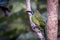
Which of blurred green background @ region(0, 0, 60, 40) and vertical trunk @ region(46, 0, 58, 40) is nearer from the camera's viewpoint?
vertical trunk @ region(46, 0, 58, 40)

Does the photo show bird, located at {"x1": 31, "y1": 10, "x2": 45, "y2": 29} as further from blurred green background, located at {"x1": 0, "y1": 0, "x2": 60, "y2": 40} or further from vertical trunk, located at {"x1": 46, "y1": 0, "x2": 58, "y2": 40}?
blurred green background, located at {"x1": 0, "y1": 0, "x2": 60, "y2": 40}

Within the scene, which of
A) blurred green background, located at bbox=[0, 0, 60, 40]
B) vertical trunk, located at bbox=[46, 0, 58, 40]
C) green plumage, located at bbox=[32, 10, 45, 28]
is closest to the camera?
vertical trunk, located at bbox=[46, 0, 58, 40]

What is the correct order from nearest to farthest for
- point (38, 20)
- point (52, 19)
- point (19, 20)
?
1. point (52, 19)
2. point (38, 20)
3. point (19, 20)

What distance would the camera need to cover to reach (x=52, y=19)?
2.55 feet

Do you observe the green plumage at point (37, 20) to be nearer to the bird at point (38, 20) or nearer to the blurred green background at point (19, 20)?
the bird at point (38, 20)

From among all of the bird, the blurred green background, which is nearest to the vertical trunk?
the bird

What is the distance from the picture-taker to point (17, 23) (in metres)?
1.51

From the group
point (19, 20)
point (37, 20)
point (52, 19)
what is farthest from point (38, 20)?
point (19, 20)

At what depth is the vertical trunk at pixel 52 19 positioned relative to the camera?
29.8 inches

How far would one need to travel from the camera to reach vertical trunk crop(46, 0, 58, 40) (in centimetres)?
76

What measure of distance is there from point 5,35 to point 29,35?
27cm

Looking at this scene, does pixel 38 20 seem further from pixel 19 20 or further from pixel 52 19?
pixel 19 20

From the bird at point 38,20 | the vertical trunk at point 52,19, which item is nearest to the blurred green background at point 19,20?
the bird at point 38,20

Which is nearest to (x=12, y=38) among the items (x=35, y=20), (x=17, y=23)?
(x=17, y=23)
